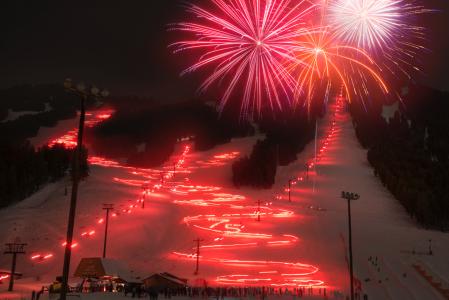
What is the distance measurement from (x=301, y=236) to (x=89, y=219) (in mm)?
27123

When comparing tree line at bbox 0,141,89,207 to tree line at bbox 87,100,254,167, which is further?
tree line at bbox 87,100,254,167

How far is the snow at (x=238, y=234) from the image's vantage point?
47.2 m

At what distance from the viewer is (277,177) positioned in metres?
115

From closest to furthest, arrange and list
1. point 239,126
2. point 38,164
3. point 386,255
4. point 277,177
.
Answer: point 386,255, point 38,164, point 277,177, point 239,126

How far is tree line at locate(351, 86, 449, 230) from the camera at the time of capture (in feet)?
262

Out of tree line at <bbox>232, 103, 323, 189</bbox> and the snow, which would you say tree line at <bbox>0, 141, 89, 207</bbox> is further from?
tree line at <bbox>232, 103, 323, 189</bbox>

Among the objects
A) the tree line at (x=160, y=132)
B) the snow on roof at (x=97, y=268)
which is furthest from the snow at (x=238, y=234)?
the tree line at (x=160, y=132)

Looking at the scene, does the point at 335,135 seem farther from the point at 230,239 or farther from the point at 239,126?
the point at 230,239

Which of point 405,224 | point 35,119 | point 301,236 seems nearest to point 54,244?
point 301,236

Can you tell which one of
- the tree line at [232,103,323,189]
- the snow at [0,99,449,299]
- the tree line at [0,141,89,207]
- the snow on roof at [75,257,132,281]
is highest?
the tree line at [232,103,323,189]

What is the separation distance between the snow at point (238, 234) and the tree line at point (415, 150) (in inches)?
128

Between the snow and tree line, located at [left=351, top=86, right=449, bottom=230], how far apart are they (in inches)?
128

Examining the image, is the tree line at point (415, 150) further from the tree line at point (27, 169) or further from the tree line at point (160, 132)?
the tree line at point (27, 169)

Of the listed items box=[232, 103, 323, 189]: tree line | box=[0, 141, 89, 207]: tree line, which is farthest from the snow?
box=[232, 103, 323, 189]: tree line
